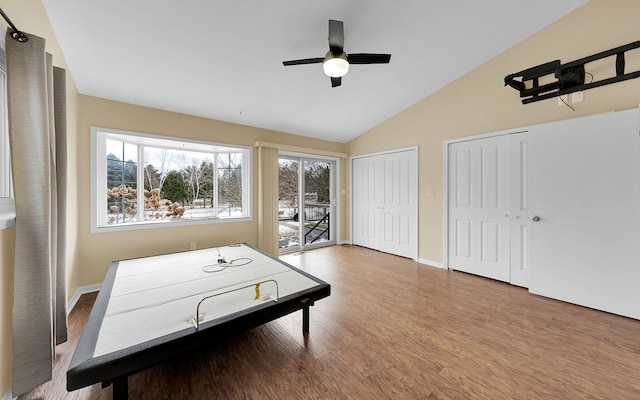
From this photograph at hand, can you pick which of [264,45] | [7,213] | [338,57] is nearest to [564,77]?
[338,57]

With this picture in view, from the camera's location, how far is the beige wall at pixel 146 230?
9.64 feet

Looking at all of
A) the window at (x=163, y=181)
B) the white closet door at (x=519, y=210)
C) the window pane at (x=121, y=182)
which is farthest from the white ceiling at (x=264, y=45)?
the white closet door at (x=519, y=210)

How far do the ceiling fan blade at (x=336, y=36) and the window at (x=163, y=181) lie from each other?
8.33 feet

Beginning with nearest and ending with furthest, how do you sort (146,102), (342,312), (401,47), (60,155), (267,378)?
(267,378) < (60,155) < (342,312) < (401,47) < (146,102)

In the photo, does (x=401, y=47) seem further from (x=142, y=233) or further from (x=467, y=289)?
(x=142, y=233)

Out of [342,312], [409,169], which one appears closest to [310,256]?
[342,312]

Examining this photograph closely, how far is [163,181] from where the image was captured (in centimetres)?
366

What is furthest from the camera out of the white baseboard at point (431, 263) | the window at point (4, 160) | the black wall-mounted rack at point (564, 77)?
the white baseboard at point (431, 263)

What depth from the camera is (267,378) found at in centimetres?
160

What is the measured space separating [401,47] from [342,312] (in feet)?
10.1

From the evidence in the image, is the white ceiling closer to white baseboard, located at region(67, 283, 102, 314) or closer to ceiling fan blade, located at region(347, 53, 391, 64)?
ceiling fan blade, located at region(347, 53, 391, 64)

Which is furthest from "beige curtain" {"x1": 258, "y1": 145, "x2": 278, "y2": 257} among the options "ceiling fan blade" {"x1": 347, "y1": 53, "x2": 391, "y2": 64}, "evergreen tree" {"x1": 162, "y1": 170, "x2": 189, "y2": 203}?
"ceiling fan blade" {"x1": 347, "y1": 53, "x2": 391, "y2": 64}

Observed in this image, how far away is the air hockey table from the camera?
1275 millimetres

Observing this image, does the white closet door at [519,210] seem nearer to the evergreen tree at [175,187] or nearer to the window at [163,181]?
the window at [163,181]
